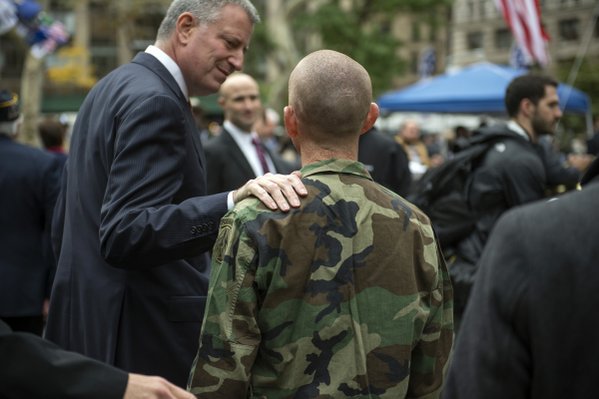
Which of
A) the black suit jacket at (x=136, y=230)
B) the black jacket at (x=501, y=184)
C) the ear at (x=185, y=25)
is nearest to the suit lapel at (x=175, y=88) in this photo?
the black suit jacket at (x=136, y=230)

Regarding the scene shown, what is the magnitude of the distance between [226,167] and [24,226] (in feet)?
5.08

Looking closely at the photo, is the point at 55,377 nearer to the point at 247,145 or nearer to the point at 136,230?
the point at 136,230

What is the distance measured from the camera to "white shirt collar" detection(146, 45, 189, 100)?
3.34 m

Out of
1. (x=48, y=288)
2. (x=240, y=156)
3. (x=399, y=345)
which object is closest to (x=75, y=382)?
(x=399, y=345)

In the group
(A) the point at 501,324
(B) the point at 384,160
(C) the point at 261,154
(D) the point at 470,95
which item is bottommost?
(D) the point at 470,95

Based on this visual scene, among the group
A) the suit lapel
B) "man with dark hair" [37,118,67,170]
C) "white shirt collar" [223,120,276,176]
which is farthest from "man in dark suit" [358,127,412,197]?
the suit lapel

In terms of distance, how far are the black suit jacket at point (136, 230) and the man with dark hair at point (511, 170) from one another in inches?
106

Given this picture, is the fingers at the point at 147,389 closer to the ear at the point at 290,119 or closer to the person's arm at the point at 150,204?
the person's arm at the point at 150,204

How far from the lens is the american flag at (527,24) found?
36.1ft

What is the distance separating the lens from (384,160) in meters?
7.51

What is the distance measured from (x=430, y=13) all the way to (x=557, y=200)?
34999mm

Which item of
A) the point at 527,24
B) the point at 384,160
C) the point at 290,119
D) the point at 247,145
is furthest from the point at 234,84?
the point at 527,24

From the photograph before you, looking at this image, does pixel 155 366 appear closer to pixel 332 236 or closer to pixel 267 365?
pixel 267 365

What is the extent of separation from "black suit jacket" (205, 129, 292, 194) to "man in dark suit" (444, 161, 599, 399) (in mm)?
4790
